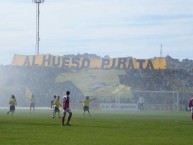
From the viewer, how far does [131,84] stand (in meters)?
93.2

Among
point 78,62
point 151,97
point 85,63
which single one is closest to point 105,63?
point 85,63

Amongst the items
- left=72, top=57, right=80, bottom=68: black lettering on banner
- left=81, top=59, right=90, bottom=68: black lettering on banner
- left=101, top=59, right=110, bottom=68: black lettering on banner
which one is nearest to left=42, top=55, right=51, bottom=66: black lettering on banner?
left=72, top=57, right=80, bottom=68: black lettering on banner

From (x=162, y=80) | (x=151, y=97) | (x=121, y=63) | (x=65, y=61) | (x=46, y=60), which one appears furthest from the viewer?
(x=65, y=61)

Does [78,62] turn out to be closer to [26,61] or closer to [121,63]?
[121,63]

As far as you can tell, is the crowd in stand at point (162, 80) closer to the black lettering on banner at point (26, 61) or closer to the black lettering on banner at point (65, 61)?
the black lettering on banner at point (65, 61)

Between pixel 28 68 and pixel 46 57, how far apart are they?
5585 mm

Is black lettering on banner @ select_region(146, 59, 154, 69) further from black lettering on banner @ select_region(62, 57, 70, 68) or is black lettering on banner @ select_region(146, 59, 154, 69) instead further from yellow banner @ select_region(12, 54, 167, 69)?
black lettering on banner @ select_region(62, 57, 70, 68)

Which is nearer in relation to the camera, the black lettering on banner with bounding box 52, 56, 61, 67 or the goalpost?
the goalpost

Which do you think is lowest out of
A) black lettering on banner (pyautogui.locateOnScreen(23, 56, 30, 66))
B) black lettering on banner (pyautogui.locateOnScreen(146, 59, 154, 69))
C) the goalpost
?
the goalpost

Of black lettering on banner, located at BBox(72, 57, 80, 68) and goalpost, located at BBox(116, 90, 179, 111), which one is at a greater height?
black lettering on banner, located at BBox(72, 57, 80, 68)

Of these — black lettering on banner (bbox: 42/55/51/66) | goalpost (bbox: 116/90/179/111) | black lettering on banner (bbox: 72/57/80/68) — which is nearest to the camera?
goalpost (bbox: 116/90/179/111)

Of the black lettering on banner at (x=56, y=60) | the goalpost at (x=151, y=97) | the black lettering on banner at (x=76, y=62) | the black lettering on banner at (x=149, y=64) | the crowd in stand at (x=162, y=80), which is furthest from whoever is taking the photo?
the black lettering on banner at (x=56, y=60)

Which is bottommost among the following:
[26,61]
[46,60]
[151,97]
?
[151,97]

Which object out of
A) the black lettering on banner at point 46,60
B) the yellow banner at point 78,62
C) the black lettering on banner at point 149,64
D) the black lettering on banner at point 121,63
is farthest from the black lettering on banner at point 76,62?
the black lettering on banner at point 149,64
